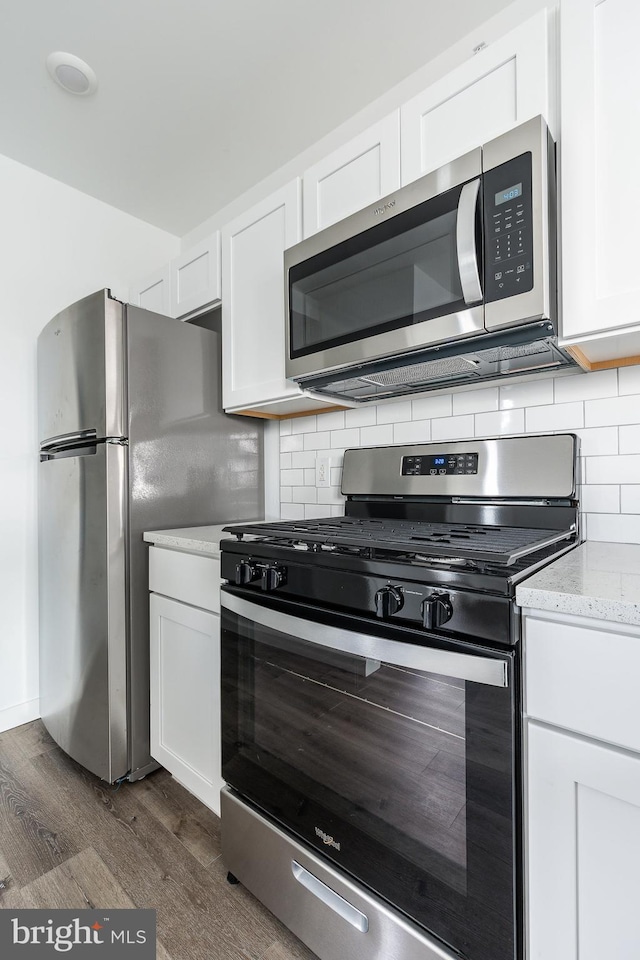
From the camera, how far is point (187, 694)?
155 centimetres

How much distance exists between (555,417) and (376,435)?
661mm

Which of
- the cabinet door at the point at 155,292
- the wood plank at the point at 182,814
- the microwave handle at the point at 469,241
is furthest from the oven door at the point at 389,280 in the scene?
the wood plank at the point at 182,814

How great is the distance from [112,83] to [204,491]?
1.66m

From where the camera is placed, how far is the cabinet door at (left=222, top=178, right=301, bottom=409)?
5.57ft

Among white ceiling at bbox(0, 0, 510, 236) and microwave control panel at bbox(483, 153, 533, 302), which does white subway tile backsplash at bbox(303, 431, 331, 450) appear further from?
white ceiling at bbox(0, 0, 510, 236)

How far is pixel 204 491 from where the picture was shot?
2.00 m

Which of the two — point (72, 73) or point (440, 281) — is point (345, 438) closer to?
point (440, 281)

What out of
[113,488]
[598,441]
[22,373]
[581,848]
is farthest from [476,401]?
[22,373]

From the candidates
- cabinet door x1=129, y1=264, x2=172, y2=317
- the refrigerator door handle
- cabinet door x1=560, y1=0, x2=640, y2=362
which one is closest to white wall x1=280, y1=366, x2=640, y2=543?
cabinet door x1=560, y1=0, x2=640, y2=362

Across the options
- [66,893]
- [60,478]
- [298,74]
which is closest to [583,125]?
[298,74]

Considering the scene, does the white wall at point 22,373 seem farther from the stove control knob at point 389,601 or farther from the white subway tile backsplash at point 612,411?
the white subway tile backsplash at point 612,411

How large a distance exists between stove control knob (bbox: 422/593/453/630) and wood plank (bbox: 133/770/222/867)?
1185 millimetres

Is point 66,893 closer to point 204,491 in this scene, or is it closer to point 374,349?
point 204,491

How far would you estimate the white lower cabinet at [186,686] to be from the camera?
1450mm
